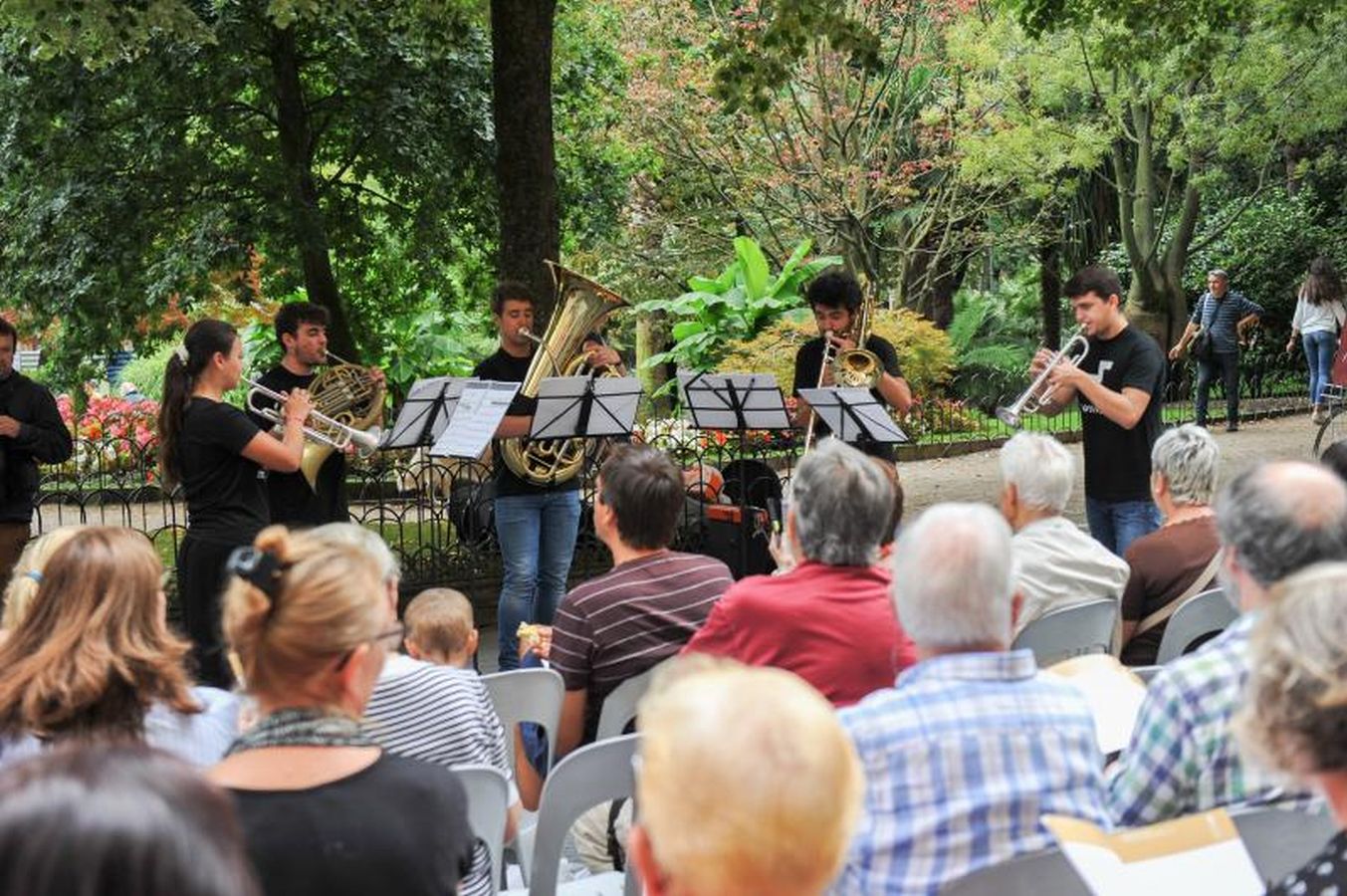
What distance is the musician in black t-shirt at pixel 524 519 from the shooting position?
675 cm

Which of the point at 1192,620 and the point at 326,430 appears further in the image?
the point at 326,430

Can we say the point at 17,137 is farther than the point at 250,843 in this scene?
Yes

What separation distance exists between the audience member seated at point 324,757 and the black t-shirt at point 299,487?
3789 mm

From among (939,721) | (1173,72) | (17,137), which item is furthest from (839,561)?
(1173,72)

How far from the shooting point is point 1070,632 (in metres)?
4.20

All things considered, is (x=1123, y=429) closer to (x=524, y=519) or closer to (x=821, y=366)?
(x=821, y=366)

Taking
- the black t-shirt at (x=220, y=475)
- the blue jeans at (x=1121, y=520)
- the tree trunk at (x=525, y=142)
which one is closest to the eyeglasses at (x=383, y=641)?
the black t-shirt at (x=220, y=475)

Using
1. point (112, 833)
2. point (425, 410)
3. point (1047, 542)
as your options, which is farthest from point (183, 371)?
point (112, 833)

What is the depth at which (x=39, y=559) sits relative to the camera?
3.18 m

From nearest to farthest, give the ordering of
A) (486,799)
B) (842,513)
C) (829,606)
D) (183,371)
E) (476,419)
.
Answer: (486,799), (829,606), (842,513), (183,371), (476,419)

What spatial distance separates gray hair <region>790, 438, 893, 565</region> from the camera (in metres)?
3.62

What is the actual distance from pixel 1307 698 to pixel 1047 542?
2.51 m

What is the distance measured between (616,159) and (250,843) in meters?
12.3

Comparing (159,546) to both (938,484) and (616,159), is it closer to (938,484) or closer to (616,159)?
(616,159)
